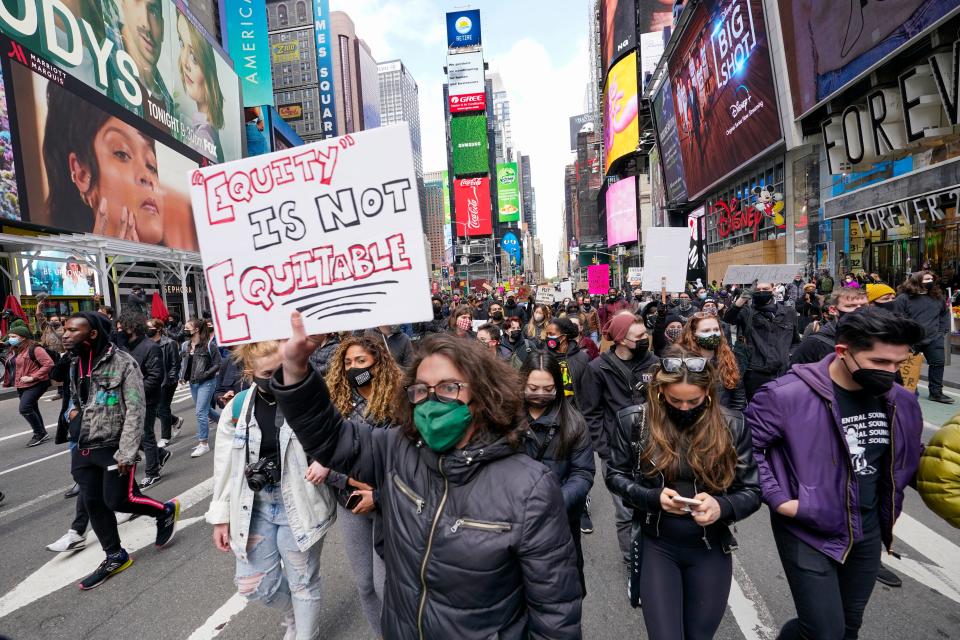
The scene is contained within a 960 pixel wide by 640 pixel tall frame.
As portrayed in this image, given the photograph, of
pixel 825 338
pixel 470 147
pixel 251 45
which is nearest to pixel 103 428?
pixel 825 338

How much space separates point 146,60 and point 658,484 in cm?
3177

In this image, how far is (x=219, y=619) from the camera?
311cm

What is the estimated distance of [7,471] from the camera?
634 cm

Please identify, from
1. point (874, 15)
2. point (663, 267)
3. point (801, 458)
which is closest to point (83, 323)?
point (801, 458)

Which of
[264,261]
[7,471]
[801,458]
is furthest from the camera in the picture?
[7,471]

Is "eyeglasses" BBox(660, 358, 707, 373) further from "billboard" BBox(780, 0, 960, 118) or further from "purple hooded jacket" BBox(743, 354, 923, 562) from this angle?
"billboard" BBox(780, 0, 960, 118)

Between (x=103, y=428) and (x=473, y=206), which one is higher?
(x=473, y=206)

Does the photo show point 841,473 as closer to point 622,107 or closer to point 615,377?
point 615,377

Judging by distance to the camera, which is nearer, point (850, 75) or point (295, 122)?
point (850, 75)

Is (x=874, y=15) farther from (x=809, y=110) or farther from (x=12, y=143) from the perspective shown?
(x=12, y=143)

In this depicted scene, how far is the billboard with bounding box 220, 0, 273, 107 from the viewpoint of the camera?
47.0 metres

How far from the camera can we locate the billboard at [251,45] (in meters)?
47.0

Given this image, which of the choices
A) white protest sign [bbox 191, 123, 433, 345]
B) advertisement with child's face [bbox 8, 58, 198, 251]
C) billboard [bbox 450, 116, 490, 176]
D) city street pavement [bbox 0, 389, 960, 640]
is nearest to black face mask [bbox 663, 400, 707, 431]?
white protest sign [bbox 191, 123, 433, 345]

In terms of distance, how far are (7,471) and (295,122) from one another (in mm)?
104391
